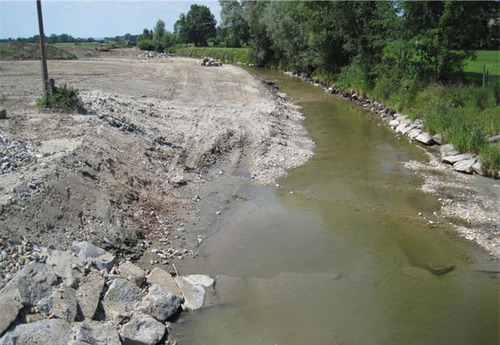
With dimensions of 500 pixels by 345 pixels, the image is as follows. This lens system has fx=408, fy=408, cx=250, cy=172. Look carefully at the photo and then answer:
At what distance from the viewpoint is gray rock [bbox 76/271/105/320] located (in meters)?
7.71

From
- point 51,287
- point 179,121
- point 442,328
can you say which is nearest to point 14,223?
point 51,287

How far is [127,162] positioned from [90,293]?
7292mm

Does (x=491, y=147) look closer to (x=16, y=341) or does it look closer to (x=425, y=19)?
(x=425, y=19)

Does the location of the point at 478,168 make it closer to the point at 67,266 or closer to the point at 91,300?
the point at 91,300

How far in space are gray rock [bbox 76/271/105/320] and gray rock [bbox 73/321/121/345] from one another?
33cm

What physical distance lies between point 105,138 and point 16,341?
1014 centimetres

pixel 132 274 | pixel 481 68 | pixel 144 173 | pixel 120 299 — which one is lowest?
pixel 120 299

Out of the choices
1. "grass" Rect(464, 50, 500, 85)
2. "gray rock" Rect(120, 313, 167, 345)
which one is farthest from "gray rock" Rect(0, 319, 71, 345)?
"grass" Rect(464, 50, 500, 85)

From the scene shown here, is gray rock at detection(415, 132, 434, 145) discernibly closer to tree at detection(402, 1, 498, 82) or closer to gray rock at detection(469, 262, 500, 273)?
tree at detection(402, 1, 498, 82)

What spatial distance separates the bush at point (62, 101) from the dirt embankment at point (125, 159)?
581 millimetres

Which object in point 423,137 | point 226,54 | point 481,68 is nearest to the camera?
point 423,137

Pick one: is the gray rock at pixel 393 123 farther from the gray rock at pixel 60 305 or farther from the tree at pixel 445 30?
the gray rock at pixel 60 305

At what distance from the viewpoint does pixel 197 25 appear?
114 meters

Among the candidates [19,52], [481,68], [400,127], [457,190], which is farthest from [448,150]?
[19,52]
